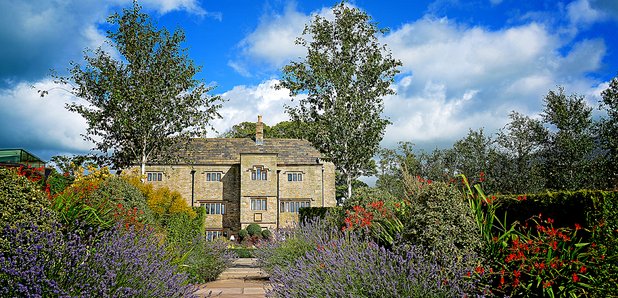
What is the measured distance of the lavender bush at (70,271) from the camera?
4.32 m

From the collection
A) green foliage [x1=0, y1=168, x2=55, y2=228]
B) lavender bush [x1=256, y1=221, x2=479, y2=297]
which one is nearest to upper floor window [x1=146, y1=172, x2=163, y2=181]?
green foliage [x1=0, y1=168, x2=55, y2=228]

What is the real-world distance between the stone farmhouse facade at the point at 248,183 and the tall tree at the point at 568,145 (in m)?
14.5

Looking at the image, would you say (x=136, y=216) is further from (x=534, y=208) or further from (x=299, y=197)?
(x=299, y=197)

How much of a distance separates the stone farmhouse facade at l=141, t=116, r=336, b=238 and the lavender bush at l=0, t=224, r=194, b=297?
2995 centimetres

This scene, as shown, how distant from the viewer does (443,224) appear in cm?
629

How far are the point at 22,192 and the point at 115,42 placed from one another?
19.0m

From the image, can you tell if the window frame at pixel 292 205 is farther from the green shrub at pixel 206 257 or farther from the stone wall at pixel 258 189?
the green shrub at pixel 206 257

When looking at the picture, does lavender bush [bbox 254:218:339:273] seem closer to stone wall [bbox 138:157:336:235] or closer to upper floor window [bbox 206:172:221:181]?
stone wall [bbox 138:157:336:235]

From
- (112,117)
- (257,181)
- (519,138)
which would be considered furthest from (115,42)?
(519,138)

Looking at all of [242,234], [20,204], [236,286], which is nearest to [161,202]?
[236,286]

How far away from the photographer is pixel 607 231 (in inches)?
261

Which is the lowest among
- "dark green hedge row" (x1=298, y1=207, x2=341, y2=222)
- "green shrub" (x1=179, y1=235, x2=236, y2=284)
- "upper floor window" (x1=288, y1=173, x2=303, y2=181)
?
"green shrub" (x1=179, y1=235, x2=236, y2=284)

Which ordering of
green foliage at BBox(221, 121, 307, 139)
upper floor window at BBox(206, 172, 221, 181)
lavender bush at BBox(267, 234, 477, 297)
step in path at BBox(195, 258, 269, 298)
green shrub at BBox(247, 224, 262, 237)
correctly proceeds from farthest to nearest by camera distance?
green foliage at BBox(221, 121, 307, 139) → upper floor window at BBox(206, 172, 221, 181) → green shrub at BBox(247, 224, 262, 237) → step in path at BBox(195, 258, 269, 298) → lavender bush at BBox(267, 234, 477, 297)

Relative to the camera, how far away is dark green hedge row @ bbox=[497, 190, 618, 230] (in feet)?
22.0
